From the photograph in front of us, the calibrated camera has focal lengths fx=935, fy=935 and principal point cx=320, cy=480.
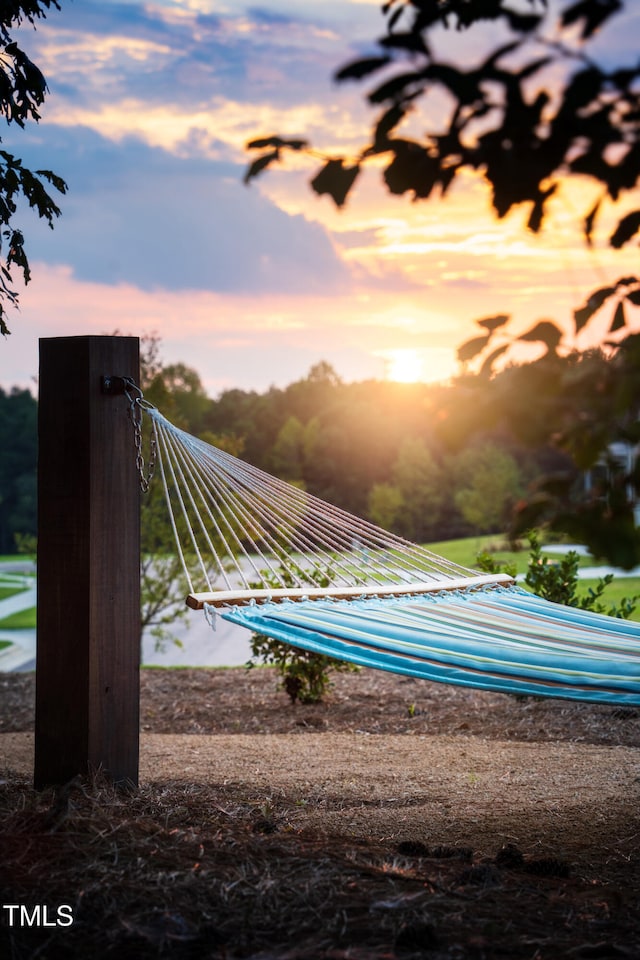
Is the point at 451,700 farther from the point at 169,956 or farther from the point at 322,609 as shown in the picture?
the point at 169,956

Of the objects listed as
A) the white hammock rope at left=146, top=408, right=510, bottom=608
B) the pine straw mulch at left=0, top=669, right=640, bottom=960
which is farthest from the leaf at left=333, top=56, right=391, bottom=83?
the white hammock rope at left=146, top=408, right=510, bottom=608

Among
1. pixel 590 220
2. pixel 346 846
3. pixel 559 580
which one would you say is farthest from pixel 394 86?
pixel 559 580

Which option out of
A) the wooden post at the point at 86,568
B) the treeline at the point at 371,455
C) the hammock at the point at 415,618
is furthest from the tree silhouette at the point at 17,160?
the treeline at the point at 371,455

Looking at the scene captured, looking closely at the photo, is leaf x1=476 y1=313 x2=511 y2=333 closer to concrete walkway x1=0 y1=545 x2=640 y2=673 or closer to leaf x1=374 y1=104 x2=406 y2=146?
leaf x1=374 y1=104 x2=406 y2=146

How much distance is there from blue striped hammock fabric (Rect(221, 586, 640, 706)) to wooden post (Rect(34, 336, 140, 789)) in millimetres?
349

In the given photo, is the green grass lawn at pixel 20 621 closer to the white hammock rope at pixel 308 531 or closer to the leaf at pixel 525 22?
the white hammock rope at pixel 308 531

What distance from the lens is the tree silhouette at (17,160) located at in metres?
2.71

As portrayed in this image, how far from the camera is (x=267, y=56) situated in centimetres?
536

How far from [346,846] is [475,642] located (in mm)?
576

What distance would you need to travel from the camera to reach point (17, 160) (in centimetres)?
274

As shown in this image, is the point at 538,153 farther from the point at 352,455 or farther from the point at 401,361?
the point at 352,455

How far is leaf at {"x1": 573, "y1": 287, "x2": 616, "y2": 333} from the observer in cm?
127

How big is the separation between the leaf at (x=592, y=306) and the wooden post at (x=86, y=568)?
1.62 metres

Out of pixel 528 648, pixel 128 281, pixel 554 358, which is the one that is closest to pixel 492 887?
pixel 528 648
